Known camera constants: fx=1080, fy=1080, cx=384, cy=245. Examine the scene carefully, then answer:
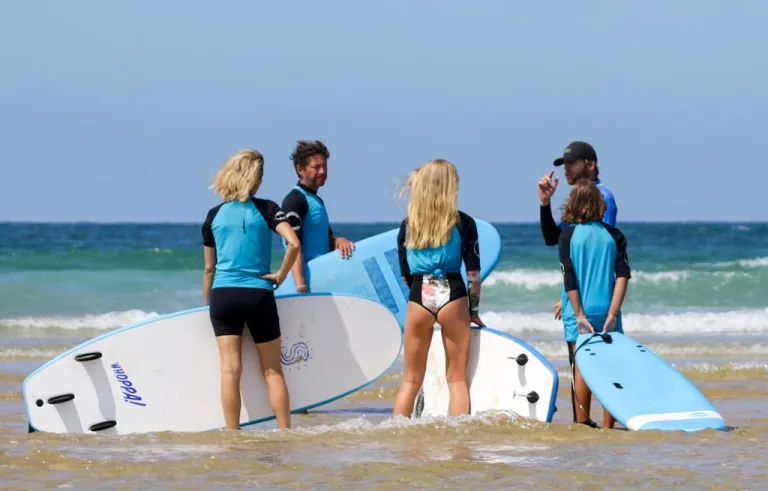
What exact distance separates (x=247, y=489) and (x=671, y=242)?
34.7 m

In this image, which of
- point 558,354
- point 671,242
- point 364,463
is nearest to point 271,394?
point 364,463

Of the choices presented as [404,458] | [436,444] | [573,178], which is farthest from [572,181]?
[404,458]

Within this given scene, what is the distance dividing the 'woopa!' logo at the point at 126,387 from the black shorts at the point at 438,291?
5.37ft

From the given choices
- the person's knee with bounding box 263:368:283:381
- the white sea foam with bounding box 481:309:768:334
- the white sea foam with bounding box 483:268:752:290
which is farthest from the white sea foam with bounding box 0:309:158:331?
the person's knee with bounding box 263:368:283:381

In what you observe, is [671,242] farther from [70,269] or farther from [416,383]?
[416,383]

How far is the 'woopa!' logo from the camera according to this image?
5.60 metres

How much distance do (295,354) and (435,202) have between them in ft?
4.46

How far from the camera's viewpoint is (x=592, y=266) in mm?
5020

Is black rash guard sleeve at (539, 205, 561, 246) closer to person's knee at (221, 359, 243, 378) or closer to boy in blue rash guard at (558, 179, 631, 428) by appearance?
boy in blue rash guard at (558, 179, 631, 428)

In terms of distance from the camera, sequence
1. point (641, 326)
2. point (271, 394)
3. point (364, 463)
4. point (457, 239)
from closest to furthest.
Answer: point (364, 463) < point (457, 239) < point (271, 394) < point (641, 326)

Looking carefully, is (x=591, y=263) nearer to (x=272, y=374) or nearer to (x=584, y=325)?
(x=584, y=325)

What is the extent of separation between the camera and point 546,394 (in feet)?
17.3

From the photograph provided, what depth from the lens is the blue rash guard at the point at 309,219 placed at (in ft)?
20.0

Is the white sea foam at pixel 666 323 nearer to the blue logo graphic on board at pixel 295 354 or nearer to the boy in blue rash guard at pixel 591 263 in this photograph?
the blue logo graphic on board at pixel 295 354
